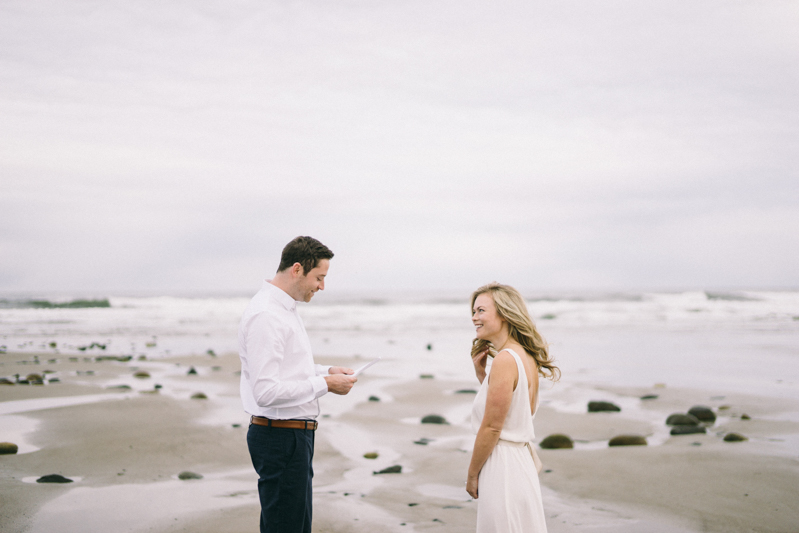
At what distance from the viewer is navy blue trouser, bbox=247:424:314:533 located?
137 inches

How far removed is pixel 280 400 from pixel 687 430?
7.50 m

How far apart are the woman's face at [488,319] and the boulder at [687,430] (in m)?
6.42

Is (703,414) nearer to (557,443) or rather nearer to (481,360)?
(557,443)

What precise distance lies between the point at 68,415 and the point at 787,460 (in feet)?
34.1

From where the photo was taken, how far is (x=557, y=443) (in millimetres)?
7949

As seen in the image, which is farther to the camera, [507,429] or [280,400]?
[507,429]

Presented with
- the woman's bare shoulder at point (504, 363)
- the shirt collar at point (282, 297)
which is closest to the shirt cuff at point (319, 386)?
the shirt collar at point (282, 297)

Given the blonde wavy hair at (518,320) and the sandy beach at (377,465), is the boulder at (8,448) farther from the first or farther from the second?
the blonde wavy hair at (518,320)

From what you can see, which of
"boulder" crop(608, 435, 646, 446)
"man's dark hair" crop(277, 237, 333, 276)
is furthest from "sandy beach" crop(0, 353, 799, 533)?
"man's dark hair" crop(277, 237, 333, 276)

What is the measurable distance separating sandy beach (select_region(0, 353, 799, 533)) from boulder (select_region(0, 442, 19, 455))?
11 cm

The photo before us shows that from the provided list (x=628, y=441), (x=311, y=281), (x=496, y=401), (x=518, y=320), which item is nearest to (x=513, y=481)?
(x=496, y=401)

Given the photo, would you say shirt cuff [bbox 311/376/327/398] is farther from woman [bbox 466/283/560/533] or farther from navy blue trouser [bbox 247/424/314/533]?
woman [bbox 466/283/560/533]

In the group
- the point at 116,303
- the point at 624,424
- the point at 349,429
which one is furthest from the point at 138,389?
the point at 116,303

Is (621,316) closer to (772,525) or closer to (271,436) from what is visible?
(772,525)
